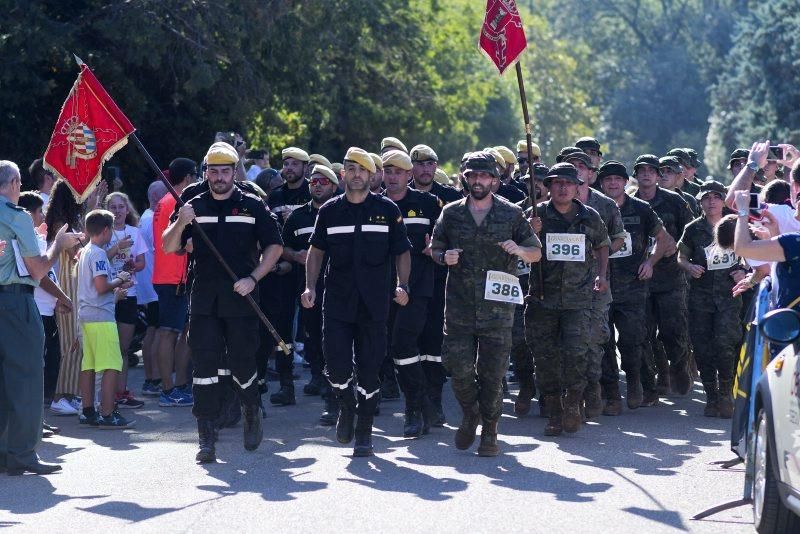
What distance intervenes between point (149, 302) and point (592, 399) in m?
4.44

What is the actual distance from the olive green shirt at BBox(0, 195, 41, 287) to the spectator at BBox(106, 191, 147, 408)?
3.13 metres

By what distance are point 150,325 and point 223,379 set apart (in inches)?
143

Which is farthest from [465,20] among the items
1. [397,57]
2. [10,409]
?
[10,409]

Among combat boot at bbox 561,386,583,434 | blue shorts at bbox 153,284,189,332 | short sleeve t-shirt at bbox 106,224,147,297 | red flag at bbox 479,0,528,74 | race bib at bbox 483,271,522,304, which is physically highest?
red flag at bbox 479,0,528,74

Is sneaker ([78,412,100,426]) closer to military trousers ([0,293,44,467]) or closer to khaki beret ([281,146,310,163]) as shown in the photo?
military trousers ([0,293,44,467])

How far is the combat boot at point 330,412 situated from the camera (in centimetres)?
1298

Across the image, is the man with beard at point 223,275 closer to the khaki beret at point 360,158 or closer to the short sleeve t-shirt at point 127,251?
the khaki beret at point 360,158

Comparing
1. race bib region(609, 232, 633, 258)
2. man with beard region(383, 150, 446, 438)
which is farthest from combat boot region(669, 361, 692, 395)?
man with beard region(383, 150, 446, 438)

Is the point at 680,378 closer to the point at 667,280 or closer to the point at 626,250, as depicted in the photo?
the point at 667,280

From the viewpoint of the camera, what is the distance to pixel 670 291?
14484mm

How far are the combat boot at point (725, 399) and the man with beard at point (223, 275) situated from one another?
14.0ft

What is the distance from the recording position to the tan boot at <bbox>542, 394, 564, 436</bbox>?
1223 centimetres

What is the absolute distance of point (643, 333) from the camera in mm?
13961

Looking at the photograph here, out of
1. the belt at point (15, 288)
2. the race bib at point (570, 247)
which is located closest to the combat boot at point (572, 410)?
the race bib at point (570, 247)
